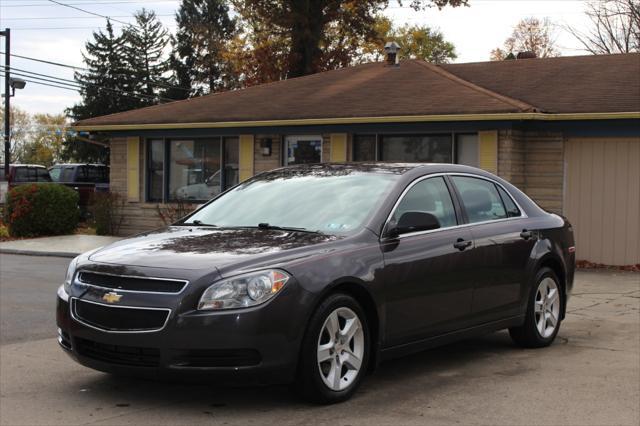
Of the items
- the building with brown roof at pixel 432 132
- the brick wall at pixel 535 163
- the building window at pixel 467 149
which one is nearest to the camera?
the building with brown roof at pixel 432 132

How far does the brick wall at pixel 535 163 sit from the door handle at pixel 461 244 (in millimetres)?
9458

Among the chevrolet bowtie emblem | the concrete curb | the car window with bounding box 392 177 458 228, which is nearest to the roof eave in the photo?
the concrete curb

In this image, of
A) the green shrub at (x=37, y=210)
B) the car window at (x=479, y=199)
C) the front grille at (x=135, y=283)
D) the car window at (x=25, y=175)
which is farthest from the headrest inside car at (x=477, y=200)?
the car window at (x=25, y=175)

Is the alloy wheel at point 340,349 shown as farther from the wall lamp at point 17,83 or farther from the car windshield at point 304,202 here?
the wall lamp at point 17,83

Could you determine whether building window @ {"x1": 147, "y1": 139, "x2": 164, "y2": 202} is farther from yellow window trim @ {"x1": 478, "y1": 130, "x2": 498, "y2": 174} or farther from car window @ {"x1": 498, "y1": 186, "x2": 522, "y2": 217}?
car window @ {"x1": 498, "y1": 186, "x2": 522, "y2": 217}

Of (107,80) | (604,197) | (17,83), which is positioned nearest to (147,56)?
(107,80)

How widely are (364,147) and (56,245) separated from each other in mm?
7031

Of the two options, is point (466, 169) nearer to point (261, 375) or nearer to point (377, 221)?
point (377, 221)

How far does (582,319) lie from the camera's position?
930 centimetres

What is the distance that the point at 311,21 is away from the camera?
107 ft

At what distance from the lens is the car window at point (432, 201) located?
6395mm

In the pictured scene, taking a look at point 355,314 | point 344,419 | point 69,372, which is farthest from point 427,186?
point 69,372

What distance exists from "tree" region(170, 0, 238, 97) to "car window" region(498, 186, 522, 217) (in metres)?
50.5

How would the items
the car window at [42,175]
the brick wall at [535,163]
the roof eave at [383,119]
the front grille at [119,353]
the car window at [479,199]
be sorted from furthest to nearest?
the car window at [42,175] < the brick wall at [535,163] < the roof eave at [383,119] < the car window at [479,199] < the front grille at [119,353]
